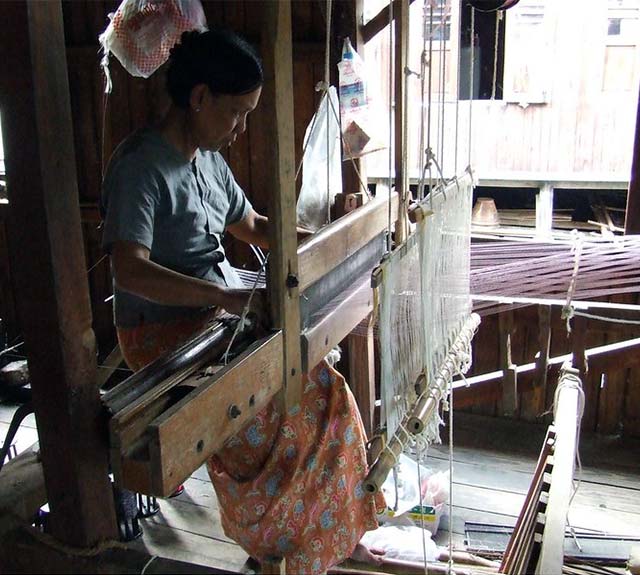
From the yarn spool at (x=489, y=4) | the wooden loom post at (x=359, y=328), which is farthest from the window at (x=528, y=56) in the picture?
the yarn spool at (x=489, y=4)

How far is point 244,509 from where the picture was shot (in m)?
1.59

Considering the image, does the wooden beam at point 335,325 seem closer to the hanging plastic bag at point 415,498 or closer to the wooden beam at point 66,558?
the wooden beam at point 66,558

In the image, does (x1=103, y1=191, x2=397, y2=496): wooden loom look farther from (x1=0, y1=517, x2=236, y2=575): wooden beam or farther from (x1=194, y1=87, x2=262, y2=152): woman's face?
(x1=194, y1=87, x2=262, y2=152): woman's face

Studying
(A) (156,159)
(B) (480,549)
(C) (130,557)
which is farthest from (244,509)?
(B) (480,549)

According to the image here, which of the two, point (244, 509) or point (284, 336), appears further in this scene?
point (244, 509)

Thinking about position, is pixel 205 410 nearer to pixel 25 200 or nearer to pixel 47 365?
pixel 47 365

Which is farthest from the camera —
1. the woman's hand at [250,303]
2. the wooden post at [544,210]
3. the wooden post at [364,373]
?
the wooden post at [544,210]

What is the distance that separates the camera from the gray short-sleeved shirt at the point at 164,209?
1379 millimetres

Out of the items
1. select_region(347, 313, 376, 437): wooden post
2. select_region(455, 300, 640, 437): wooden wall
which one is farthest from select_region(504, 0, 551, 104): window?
select_region(347, 313, 376, 437): wooden post

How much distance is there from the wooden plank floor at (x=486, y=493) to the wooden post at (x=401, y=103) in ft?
4.44

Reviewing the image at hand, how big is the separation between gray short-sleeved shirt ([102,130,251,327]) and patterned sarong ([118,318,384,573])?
0.12m

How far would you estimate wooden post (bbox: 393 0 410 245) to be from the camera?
6.35 ft

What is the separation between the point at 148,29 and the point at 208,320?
0.97 meters

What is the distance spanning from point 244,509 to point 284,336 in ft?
1.72
